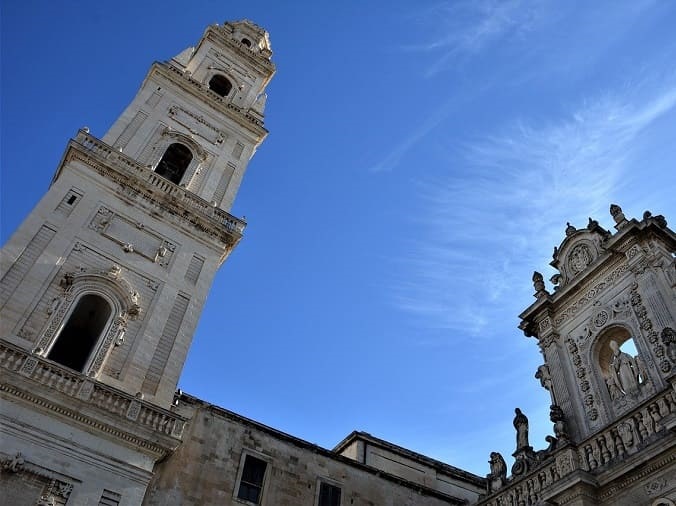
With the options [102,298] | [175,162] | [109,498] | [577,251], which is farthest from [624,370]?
→ [175,162]

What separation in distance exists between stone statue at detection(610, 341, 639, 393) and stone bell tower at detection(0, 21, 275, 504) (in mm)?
11440

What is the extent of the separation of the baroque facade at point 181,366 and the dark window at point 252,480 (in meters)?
0.04

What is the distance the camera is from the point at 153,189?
21500mm

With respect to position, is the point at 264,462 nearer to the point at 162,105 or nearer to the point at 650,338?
the point at 650,338

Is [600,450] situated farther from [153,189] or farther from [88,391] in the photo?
[153,189]

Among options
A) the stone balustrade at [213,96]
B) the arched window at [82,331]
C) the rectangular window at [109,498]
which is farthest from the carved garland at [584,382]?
the stone balustrade at [213,96]

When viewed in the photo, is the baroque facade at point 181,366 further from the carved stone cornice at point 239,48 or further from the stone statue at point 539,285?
the carved stone cornice at point 239,48

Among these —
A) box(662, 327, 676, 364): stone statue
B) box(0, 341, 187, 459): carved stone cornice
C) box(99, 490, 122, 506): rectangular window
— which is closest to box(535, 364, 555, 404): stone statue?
box(662, 327, 676, 364): stone statue

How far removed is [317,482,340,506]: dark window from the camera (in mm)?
18938

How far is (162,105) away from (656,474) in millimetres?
22340

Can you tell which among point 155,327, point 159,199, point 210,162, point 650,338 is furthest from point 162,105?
point 650,338

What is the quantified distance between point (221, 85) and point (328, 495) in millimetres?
21737

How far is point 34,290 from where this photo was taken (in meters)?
16.5

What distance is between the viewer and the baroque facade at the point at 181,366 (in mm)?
13492
